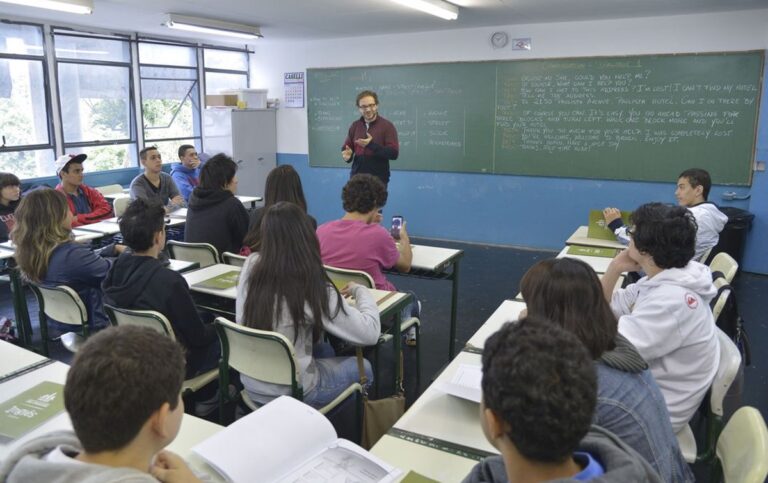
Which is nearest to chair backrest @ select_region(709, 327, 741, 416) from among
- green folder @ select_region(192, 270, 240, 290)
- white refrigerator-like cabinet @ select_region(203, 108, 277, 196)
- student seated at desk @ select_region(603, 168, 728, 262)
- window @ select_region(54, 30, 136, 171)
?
student seated at desk @ select_region(603, 168, 728, 262)

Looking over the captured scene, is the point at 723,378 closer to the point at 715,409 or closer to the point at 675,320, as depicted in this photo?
the point at 715,409

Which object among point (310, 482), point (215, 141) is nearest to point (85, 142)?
point (215, 141)

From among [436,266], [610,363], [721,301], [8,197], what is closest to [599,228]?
[436,266]

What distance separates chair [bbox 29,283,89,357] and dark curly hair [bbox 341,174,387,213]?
144 centimetres

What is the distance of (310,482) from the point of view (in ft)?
4.45

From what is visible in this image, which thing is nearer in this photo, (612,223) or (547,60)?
(612,223)

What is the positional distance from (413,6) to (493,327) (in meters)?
3.72

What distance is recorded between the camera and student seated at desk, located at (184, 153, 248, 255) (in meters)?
3.86

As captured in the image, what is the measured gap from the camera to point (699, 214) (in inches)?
145

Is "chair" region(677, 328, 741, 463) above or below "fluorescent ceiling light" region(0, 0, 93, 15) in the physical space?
below

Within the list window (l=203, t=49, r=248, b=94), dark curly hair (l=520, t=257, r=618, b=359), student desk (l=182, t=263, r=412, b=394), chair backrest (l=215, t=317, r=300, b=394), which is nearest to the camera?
dark curly hair (l=520, t=257, r=618, b=359)

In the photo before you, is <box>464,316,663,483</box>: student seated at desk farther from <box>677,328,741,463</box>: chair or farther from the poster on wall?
the poster on wall

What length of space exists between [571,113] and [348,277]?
4301 mm

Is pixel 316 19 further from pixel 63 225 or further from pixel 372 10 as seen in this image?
pixel 63 225
